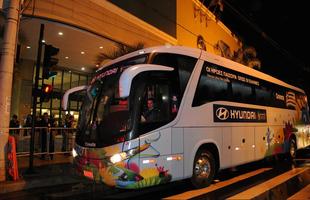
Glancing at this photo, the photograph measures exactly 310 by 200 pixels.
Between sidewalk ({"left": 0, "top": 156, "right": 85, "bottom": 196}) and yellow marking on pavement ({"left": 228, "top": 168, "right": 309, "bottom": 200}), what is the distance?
4547 millimetres

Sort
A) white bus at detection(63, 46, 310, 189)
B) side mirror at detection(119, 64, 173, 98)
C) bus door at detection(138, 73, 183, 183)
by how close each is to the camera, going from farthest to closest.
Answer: bus door at detection(138, 73, 183, 183) → white bus at detection(63, 46, 310, 189) → side mirror at detection(119, 64, 173, 98)

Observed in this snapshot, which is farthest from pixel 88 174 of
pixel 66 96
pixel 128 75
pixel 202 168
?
pixel 202 168

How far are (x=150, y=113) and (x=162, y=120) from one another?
37 cm

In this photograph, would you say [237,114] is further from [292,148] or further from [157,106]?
[292,148]

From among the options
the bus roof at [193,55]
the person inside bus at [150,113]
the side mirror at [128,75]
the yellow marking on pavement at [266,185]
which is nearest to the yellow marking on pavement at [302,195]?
the yellow marking on pavement at [266,185]

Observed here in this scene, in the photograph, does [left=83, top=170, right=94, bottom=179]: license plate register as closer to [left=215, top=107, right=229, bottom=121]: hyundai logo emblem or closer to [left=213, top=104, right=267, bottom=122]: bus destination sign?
[left=213, top=104, right=267, bottom=122]: bus destination sign

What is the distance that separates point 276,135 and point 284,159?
244cm

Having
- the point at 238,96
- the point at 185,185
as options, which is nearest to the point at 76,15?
the point at 238,96

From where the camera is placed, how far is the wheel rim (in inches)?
315

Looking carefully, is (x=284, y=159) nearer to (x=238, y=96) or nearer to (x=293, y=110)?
(x=293, y=110)

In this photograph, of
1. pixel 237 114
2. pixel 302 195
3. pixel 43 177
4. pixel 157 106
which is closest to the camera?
pixel 157 106

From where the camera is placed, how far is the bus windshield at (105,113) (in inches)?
256

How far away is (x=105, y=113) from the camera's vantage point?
6797mm

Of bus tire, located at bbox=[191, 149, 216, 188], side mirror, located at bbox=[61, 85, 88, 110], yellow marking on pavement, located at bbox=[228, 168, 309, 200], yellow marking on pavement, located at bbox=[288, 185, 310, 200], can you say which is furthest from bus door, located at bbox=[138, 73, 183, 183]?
yellow marking on pavement, located at bbox=[288, 185, 310, 200]
